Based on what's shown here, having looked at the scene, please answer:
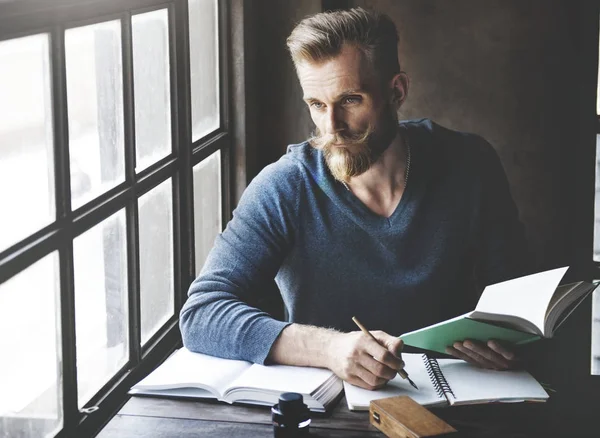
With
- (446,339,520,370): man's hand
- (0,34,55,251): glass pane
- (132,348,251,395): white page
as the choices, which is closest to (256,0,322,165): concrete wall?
(132,348,251,395): white page

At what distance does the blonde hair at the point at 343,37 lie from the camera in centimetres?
238

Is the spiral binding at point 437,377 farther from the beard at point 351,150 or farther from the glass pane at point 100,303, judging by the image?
the glass pane at point 100,303

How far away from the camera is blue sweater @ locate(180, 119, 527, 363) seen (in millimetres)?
2439

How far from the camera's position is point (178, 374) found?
2.00 meters

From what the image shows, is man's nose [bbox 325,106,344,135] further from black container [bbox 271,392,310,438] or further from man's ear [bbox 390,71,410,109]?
black container [bbox 271,392,310,438]

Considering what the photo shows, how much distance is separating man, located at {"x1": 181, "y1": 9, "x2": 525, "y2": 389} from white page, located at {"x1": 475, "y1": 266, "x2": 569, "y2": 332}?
47 cm

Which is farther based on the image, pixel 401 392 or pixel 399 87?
pixel 399 87

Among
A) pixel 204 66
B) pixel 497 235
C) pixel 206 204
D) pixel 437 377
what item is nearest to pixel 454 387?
pixel 437 377

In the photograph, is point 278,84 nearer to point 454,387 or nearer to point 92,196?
point 92,196

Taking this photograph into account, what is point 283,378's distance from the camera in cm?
196

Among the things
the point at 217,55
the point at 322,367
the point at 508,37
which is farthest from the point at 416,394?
the point at 508,37

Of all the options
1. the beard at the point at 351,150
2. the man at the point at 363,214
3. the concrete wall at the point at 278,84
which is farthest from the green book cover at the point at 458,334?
the concrete wall at the point at 278,84

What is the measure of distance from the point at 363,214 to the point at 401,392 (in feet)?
2.19

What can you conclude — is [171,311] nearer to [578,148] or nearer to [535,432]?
[535,432]
